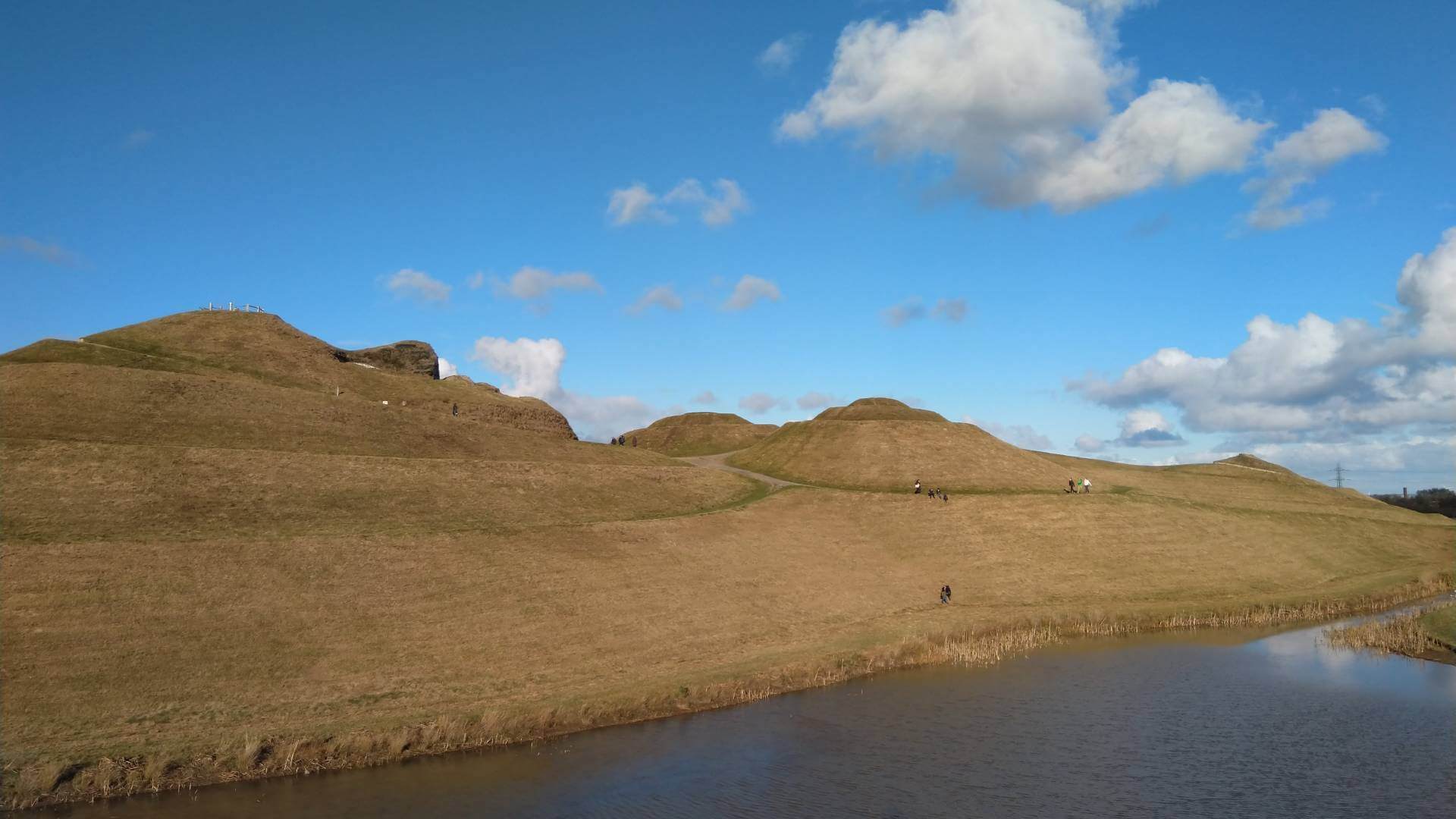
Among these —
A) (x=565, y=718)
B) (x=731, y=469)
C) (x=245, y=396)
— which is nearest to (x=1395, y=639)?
(x=565, y=718)

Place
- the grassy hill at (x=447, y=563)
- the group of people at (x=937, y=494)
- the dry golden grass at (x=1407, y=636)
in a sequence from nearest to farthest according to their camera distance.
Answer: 1. the grassy hill at (x=447, y=563)
2. the dry golden grass at (x=1407, y=636)
3. the group of people at (x=937, y=494)

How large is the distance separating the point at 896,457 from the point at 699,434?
61103 mm

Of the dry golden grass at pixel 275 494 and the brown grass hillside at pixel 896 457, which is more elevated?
the brown grass hillside at pixel 896 457

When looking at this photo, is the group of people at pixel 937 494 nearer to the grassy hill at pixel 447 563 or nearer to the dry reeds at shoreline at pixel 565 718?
the grassy hill at pixel 447 563

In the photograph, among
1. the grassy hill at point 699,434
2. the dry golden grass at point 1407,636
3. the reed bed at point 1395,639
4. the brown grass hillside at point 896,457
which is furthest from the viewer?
the grassy hill at point 699,434

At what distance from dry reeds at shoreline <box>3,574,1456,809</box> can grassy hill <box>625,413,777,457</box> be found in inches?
3451

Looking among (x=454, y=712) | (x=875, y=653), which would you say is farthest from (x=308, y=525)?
(x=875, y=653)

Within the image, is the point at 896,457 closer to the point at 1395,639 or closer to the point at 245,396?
the point at 1395,639

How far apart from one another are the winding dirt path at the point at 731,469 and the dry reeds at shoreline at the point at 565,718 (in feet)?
130

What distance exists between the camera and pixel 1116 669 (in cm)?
4303

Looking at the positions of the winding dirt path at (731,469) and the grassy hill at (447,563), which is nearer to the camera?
the grassy hill at (447,563)

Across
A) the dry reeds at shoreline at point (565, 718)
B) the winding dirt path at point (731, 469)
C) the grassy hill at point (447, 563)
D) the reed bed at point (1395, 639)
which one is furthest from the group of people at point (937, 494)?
the reed bed at point (1395, 639)

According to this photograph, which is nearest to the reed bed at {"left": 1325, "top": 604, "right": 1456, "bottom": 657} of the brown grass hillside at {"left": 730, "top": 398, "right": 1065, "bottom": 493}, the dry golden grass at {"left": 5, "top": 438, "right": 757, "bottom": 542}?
the brown grass hillside at {"left": 730, "top": 398, "right": 1065, "bottom": 493}

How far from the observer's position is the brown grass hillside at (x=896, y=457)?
94125 millimetres
